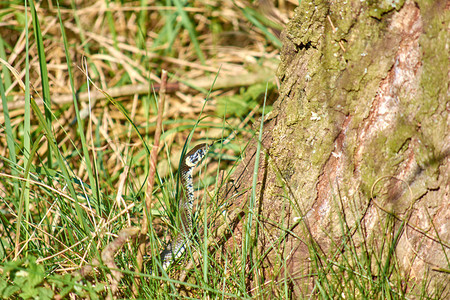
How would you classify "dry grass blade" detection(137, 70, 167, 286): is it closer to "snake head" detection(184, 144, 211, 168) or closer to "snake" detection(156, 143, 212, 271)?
"snake" detection(156, 143, 212, 271)

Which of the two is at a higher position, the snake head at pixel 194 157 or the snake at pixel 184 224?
the snake head at pixel 194 157

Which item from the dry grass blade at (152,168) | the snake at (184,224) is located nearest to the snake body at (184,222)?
the snake at (184,224)

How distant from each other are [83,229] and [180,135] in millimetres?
1497

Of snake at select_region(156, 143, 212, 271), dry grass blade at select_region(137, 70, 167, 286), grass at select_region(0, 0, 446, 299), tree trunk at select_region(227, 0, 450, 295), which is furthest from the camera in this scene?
grass at select_region(0, 0, 446, 299)

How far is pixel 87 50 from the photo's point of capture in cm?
328

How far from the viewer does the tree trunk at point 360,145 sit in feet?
4.15

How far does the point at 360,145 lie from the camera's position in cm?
139

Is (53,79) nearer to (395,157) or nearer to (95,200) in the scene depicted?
(95,200)

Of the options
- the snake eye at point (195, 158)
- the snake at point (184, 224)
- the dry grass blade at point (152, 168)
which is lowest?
the snake at point (184, 224)

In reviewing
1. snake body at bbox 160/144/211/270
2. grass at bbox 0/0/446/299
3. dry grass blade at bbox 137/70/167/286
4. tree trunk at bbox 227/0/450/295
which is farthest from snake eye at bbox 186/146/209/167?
dry grass blade at bbox 137/70/167/286

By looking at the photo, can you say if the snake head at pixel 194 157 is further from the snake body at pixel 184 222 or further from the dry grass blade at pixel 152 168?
the dry grass blade at pixel 152 168

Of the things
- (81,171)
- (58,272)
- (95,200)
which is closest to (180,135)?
(81,171)

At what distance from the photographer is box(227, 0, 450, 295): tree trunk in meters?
1.26

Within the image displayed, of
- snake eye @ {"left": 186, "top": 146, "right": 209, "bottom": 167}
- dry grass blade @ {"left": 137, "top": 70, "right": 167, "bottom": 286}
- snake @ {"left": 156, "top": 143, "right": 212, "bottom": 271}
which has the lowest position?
snake @ {"left": 156, "top": 143, "right": 212, "bottom": 271}
